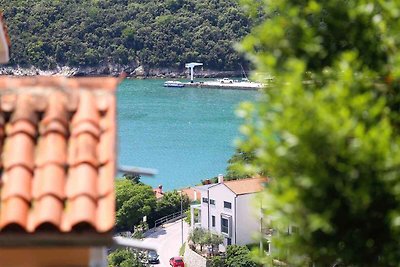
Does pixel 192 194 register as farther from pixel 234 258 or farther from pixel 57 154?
pixel 57 154

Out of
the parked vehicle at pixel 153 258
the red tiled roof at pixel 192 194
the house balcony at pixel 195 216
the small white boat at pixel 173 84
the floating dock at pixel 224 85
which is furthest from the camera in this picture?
the small white boat at pixel 173 84

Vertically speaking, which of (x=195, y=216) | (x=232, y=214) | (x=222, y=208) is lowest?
(x=232, y=214)

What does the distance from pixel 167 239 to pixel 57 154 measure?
83.1 ft

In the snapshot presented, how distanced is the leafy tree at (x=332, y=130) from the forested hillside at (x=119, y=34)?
81243mm

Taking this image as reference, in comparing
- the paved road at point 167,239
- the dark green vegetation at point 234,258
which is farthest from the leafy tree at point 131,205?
the dark green vegetation at point 234,258

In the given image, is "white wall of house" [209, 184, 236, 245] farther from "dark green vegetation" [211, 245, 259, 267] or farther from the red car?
the red car

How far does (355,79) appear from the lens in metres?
2.54

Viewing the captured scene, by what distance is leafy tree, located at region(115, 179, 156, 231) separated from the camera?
27.9 meters

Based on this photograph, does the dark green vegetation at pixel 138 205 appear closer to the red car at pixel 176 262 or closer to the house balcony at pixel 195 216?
the house balcony at pixel 195 216

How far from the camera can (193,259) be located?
24.0 metres

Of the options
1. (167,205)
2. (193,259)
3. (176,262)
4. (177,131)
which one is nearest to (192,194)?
(167,205)

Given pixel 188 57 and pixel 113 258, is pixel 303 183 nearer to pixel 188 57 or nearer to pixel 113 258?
pixel 113 258

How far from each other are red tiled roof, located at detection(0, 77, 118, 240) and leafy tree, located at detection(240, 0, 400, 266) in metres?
0.50

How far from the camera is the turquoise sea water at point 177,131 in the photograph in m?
42.7
